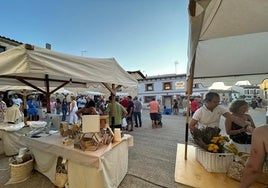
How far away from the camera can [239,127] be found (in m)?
2.29

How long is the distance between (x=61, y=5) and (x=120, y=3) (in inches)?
121

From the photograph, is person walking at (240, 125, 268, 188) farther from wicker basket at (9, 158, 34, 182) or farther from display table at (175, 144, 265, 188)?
wicker basket at (9, 158, 34, 182)

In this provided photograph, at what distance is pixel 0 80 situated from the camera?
3.87 metres

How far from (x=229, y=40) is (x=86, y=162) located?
8.83 feet

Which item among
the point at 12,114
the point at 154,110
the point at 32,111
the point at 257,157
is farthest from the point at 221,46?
the point at 32,111

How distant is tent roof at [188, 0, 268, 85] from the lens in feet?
3.27

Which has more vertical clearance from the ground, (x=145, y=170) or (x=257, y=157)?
(x=257, y=157)

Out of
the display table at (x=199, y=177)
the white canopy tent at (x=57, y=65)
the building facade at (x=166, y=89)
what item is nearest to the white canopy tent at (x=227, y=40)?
the display table at (x=199, y=177)

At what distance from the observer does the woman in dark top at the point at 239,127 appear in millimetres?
2158

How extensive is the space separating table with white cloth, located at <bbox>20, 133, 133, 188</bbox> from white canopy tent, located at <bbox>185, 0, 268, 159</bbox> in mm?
1346

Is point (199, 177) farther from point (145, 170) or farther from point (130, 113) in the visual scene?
point (130, 113)

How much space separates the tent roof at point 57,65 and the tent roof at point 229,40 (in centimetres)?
163

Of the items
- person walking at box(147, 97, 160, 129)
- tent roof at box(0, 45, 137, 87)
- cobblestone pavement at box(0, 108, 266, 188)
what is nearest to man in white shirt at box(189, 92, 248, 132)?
cobblestone pavement at box(0, 108, 266, 188)

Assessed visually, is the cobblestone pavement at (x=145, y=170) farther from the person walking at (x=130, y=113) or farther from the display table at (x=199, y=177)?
the person walking at (x=130, y=113)
